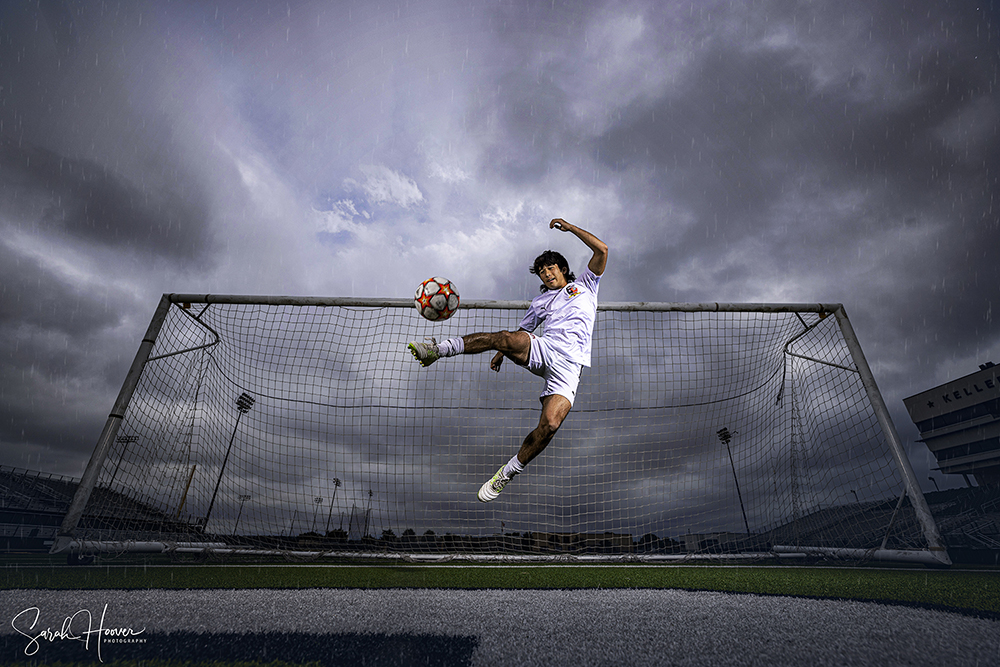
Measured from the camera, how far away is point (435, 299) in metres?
4.10

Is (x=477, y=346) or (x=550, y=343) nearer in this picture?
(x=477, y=346)

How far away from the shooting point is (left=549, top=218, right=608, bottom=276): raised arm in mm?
4160

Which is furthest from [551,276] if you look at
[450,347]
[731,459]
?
[731,459]

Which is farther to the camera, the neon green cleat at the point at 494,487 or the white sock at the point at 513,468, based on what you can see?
the neon green cleat at the point at 494,487

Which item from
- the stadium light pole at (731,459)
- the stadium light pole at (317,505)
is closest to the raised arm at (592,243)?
the stadium light pole at (731,459)

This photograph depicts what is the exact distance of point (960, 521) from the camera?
24.2 metres

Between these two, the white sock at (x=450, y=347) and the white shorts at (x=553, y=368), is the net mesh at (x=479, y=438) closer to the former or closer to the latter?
the white shorts at (x=553, y=368)

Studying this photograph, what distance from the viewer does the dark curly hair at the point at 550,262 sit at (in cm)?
466

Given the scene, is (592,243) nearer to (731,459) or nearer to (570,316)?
(570,316)

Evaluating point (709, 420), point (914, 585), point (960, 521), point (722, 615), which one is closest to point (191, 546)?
point (722, 615)

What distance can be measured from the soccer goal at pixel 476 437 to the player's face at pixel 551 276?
196 cm

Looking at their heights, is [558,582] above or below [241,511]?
below

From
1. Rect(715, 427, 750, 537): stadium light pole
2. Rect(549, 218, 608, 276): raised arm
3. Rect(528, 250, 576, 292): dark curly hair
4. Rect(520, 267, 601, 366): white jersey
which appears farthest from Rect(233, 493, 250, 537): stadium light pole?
Rect(715, 427, 750, 537): stadium light pole

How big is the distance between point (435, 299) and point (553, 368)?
132 cm
